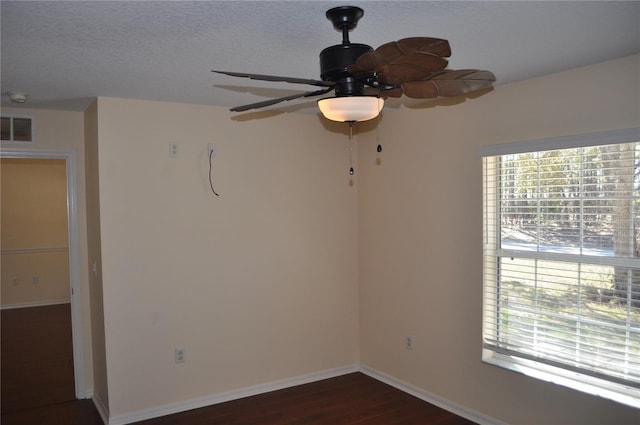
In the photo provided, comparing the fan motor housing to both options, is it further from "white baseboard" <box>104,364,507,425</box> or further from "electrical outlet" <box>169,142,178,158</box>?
"white baseboard" <box>104,364,507,425</box>

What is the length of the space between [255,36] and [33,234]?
6966 millimetres

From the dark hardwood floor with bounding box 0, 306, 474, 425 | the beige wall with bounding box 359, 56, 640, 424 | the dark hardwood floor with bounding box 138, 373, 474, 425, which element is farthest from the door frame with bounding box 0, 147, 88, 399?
the beige wall with bounding box 359, 56, 640, 424

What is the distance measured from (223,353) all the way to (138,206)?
55.7 inches

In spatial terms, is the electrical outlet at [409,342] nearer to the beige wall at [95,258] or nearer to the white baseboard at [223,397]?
the white baseboard at [223,397]

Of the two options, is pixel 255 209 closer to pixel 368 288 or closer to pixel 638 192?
pixel 368 288

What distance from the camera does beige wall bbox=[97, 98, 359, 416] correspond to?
3.67m

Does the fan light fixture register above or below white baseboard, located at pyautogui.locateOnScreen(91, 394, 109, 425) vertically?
above

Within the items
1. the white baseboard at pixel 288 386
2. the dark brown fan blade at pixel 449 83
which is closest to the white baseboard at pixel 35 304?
the white baseboard at pixel 288 386

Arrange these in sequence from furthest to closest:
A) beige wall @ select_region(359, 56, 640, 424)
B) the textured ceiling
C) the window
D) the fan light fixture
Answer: beige wall @ select_region(359, 56, 640, 424) → the window → the textured ceiling → the fan light fixture

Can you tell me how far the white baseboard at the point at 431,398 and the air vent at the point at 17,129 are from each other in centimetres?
360

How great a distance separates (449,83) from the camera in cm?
188

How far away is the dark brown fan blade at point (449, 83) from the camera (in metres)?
1.81

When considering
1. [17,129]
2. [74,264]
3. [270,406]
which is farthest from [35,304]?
[270,406]

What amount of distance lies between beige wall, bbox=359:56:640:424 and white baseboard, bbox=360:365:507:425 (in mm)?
41
